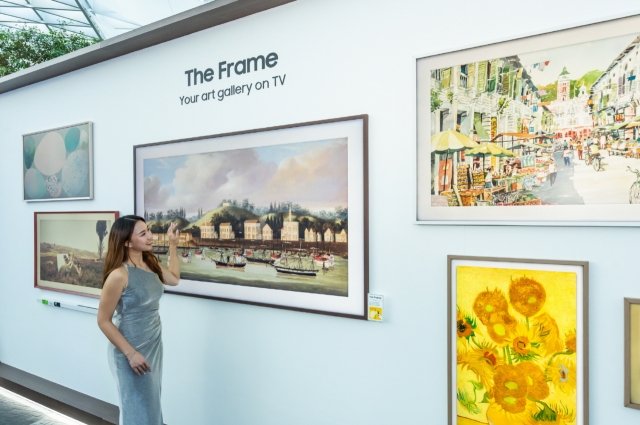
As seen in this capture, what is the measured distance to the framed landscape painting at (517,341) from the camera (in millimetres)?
1714

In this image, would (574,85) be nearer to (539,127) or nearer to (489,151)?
(539,127)

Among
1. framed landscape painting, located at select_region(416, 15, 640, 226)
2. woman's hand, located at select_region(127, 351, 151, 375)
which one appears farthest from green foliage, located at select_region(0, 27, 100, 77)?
framed landscape painting, located at select_region(416, 15, 640, 226)

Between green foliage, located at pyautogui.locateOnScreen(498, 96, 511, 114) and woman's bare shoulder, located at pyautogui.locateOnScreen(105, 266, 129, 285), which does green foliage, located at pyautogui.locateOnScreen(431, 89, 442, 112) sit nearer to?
green foliage, located at pyautogui.locateOnScreen(498, 96, 511, 114)

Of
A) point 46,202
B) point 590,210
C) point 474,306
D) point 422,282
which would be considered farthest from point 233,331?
point 46,202

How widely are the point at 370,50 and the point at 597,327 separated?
61.4 inches

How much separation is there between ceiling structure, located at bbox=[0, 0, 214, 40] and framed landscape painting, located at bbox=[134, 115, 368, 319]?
6.64 metres

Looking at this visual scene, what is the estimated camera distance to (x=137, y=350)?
247 cm

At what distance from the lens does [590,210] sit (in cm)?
169

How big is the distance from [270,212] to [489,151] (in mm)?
1211

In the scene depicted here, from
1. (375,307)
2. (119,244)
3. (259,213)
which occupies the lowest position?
(375,307)

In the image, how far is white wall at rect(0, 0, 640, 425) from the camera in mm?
1759

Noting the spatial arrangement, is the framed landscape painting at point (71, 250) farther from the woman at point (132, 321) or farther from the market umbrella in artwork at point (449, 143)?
the market umbrella in artwork at point (449, 143)

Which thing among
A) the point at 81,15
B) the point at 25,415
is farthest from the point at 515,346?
the point at 81,15

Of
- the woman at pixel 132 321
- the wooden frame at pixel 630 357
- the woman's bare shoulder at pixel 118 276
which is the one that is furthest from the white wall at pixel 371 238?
the woman's bare shoulder at pixel 118 276
